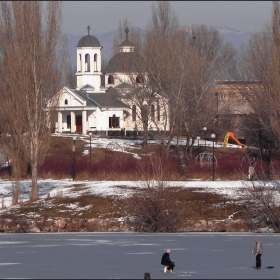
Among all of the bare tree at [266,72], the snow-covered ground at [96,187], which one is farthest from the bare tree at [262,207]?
the bare tree at [266,72]

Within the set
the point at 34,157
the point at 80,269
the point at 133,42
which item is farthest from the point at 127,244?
the point at 133,42

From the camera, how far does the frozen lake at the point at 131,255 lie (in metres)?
18.5

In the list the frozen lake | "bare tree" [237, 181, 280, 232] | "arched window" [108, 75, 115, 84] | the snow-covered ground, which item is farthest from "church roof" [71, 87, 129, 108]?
the frozen lake

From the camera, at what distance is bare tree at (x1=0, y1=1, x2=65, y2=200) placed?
3578cm

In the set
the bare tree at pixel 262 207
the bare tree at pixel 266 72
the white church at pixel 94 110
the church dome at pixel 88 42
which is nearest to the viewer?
the bare tree at pixel 262 207

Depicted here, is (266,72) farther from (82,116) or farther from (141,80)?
(82,116)

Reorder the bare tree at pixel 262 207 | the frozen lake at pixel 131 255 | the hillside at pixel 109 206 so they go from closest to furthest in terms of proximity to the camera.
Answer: the frozen lake at pixel 131 255
the bare tree at pixel 262 207
the hillside at pixel 109 206

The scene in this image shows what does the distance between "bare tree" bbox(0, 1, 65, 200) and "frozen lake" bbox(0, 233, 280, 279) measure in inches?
326

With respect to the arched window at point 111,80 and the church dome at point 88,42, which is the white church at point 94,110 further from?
the arched window at point 111,80

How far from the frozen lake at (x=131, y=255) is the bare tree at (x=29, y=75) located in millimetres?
8272

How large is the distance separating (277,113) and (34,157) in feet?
46.4

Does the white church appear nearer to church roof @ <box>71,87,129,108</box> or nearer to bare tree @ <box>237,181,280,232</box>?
church roof @ <box>71,87,129,108</box>

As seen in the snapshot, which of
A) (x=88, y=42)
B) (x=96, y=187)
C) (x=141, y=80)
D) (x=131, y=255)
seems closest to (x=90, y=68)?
(x=88, y=42)

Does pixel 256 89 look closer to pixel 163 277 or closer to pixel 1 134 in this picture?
pixel 1 134
